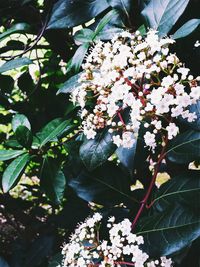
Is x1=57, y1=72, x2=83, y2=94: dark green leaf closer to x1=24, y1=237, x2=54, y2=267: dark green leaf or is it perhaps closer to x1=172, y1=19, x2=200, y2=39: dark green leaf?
x1=172, y1=19, x2=200, y2=39: dark green leaf

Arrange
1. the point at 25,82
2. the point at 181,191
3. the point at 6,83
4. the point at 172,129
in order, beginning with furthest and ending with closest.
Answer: the point at 25,82
the point at 6,83
the point at 181,191
the point at 172,129

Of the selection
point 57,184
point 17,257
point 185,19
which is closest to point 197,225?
point 57,184

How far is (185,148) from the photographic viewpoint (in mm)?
878

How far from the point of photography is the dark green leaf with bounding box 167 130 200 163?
0.86 metres

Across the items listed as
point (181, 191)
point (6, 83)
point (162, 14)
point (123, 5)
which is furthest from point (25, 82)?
point (181, 191)

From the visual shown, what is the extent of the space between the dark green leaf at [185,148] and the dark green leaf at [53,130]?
301mm

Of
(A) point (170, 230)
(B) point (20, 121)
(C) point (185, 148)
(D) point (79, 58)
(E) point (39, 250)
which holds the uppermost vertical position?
(D) point (79, 58)

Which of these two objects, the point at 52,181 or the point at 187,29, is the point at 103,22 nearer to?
the point at 187,29

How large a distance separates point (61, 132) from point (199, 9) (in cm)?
51

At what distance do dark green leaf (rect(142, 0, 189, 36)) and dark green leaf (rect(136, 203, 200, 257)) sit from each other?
42 cm

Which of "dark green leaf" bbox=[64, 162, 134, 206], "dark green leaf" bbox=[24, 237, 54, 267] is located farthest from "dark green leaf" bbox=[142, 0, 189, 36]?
"dark green leaf" bbox=[24, 237, 54, 267]

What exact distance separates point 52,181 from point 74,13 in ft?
1.58

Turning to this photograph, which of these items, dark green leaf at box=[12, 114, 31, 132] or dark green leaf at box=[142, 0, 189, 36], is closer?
dark green leaf at box=[142, 0, 189, 36]

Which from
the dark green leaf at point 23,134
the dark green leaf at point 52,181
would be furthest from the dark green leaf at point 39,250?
the dark green leaf at point 23,134
